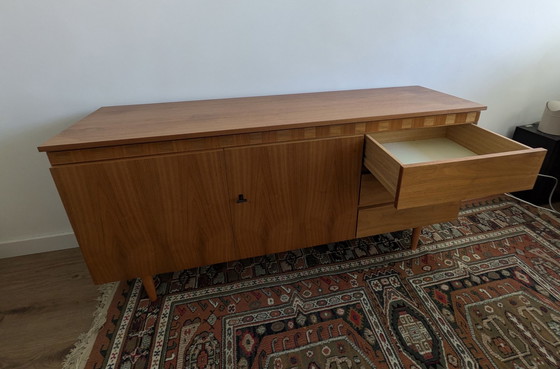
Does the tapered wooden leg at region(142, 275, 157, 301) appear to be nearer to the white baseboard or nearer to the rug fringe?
the rug fringe

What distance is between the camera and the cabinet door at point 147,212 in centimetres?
84

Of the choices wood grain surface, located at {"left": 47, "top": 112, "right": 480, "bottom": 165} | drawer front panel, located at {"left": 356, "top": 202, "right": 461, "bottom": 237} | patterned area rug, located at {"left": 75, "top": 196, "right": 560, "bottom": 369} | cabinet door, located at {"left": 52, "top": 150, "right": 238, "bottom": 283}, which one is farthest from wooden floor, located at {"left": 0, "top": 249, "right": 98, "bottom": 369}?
drawer front panel, located at {"left": 356, "top": 202, "right": 461, "bottom": 237}

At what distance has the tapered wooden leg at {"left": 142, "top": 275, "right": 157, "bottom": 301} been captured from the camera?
1.07 metres

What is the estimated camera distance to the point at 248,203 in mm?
979

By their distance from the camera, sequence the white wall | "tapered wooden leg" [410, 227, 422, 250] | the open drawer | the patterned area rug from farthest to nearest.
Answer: "tapered wooden leg" [410, 227, 422, 250] < the white wall < the patterned area rug < the open drawer

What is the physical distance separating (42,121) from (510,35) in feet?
6.95

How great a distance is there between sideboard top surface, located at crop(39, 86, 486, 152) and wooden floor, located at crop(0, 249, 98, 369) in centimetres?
68

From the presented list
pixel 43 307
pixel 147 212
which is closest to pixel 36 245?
pixel 43 307

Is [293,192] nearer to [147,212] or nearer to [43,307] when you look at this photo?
[147,212]

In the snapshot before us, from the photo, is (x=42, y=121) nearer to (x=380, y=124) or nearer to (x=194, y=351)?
(x=194, y=351)

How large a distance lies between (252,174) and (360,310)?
635 millimetres

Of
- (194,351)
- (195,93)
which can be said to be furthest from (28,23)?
(194,351)

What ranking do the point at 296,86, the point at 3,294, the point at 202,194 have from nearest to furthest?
the point at 202,194
the point at 3,294
the point at 296,86

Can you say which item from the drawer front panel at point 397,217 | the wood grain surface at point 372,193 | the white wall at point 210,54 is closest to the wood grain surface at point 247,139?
the wood grain surface at point 372,193
